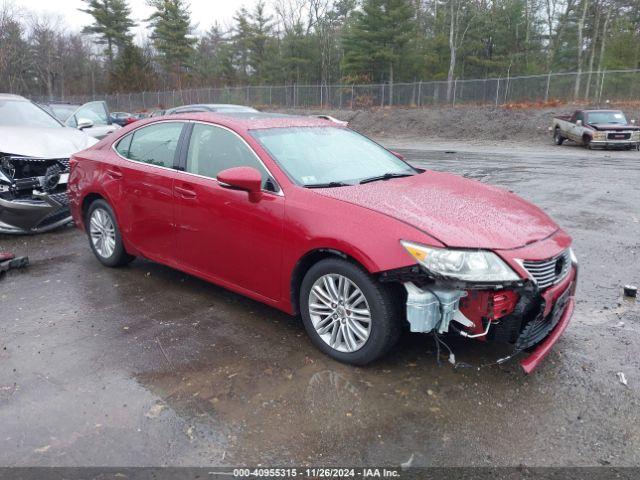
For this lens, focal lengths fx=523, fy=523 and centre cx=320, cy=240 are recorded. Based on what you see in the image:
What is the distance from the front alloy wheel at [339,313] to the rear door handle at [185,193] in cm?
143

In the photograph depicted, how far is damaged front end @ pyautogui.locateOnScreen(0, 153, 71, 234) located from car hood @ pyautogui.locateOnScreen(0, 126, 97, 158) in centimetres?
9

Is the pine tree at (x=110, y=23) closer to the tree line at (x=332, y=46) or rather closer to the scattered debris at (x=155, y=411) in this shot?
the tree line at (x=332, y=46)

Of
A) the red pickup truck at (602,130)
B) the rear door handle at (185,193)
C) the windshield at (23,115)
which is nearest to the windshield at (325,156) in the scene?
the rear door handle at (185,193)

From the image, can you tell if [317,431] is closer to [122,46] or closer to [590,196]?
[590,196]

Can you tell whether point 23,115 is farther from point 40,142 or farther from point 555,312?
point 555,312

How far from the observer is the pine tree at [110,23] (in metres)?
59.6

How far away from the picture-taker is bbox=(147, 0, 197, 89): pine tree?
58.1 meters

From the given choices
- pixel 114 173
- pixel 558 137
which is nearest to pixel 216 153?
pixel 114 173

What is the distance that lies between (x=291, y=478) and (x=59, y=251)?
4965 millimetres

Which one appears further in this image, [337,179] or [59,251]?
[59,251]

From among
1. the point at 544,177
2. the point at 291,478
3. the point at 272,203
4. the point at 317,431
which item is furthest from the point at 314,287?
the point at 544,177

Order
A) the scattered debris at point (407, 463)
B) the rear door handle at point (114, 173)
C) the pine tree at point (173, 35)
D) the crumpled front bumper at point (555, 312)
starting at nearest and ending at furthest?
the scattered debris at point (407, 463) → the crumpled front bumper at point (555, 312) → the rear door handle at point (114, 173) → the pine tree at point (173, 35)

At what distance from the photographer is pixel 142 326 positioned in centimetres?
419

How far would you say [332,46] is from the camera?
5178 cm
